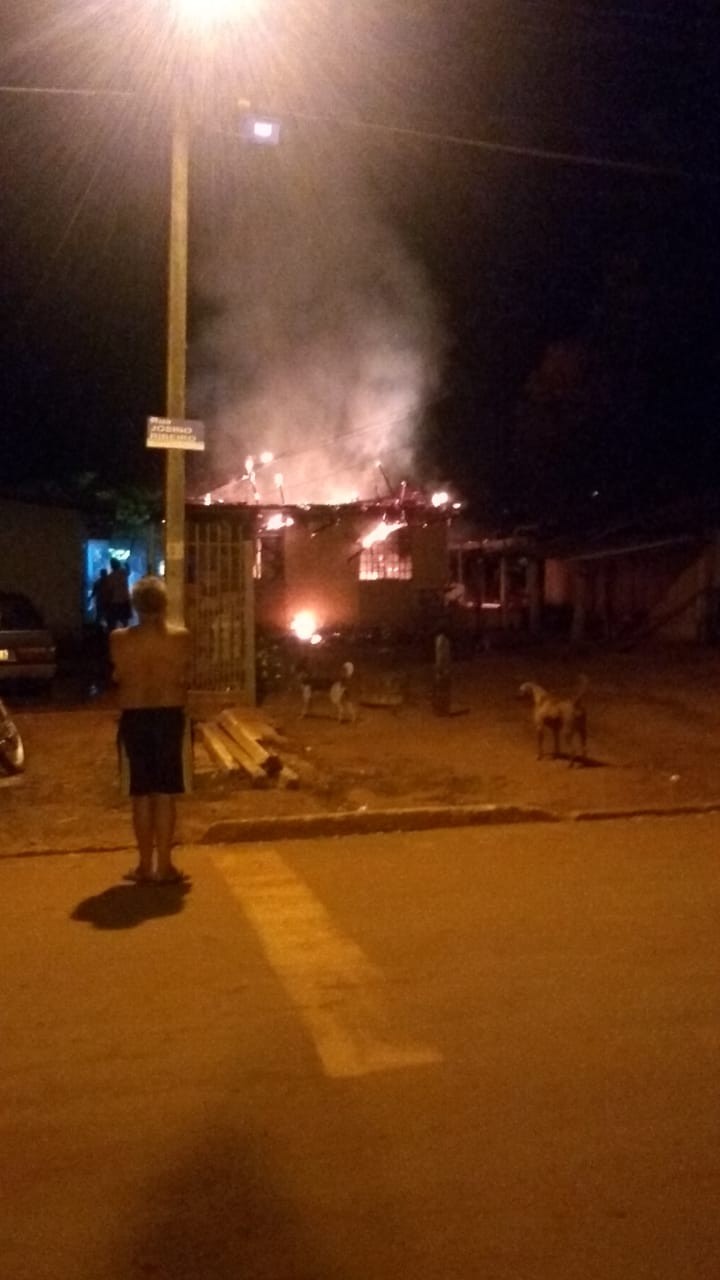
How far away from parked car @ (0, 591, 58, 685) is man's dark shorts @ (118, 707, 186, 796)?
1057 cm

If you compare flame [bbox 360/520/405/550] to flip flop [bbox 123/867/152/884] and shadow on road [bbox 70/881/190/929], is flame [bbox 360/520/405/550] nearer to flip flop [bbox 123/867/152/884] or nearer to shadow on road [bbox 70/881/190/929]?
flip flop [bbox 123/867/152/884]

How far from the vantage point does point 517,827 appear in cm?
1085

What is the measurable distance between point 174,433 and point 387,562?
62.9 ft

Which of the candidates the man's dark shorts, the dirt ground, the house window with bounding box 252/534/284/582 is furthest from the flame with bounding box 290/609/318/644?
the man's dark shorts

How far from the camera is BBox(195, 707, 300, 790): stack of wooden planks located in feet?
40.1

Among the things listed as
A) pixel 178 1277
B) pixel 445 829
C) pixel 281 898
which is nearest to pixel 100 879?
pixel 281 898

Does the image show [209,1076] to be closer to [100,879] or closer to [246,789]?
[100,879]

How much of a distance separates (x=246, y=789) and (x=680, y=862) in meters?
3.79

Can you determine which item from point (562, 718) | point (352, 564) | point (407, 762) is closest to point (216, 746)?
point (407, 762)

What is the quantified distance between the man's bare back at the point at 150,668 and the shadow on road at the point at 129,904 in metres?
1.04

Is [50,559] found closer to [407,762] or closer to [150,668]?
[407,762]

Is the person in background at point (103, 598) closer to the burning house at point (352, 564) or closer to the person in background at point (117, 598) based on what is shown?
the person in background at point (117, 598)

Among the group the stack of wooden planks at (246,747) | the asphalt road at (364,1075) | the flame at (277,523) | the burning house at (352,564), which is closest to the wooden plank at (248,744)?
the stack of wooden planks at (246,747)

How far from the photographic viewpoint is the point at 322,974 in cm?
709
